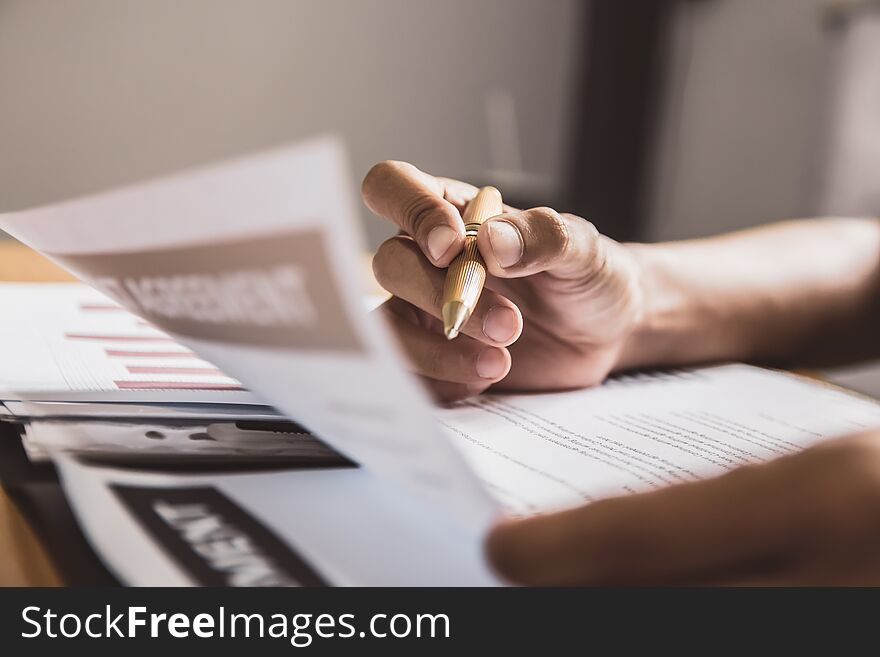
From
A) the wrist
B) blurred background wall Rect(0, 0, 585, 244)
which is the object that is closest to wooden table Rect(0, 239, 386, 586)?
the wrist

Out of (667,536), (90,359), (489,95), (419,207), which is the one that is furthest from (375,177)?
(489,95)

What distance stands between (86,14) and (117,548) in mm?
2103

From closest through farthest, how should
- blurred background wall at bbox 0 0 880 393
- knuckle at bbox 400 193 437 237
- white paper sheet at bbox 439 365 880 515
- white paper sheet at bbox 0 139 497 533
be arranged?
white paper sheet at bbox 0 139 497 533
white paper sheet at bbox 439 365 880 515
knuckle at bbox 400 193 437 237
blurred background wall at bbox 0 0 880 393

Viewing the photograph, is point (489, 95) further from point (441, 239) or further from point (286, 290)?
point (286, 290)

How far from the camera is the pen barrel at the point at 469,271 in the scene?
0.35 metres

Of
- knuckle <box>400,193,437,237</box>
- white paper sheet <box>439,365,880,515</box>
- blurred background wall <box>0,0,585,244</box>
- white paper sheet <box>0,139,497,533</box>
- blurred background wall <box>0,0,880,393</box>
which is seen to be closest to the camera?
white paper sheet <box>0,139,497,533</box>

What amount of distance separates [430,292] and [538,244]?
6 cm

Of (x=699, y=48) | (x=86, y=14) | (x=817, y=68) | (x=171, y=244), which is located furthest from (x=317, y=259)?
(x=86, y=14)

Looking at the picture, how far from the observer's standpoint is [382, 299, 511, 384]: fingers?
0.41 metres

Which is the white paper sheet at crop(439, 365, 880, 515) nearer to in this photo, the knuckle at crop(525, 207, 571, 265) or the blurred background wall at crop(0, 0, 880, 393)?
the knuckle at crop(525, 207, 571, 265)

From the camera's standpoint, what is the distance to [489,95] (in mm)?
2377

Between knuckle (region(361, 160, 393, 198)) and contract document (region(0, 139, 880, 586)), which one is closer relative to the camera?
contract document (region(0, 139, 880, 586))

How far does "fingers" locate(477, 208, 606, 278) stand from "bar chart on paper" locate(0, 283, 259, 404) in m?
0.13

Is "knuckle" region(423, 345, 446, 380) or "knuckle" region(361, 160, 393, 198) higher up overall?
"knuckle" region(361, 160, 393, 198)
